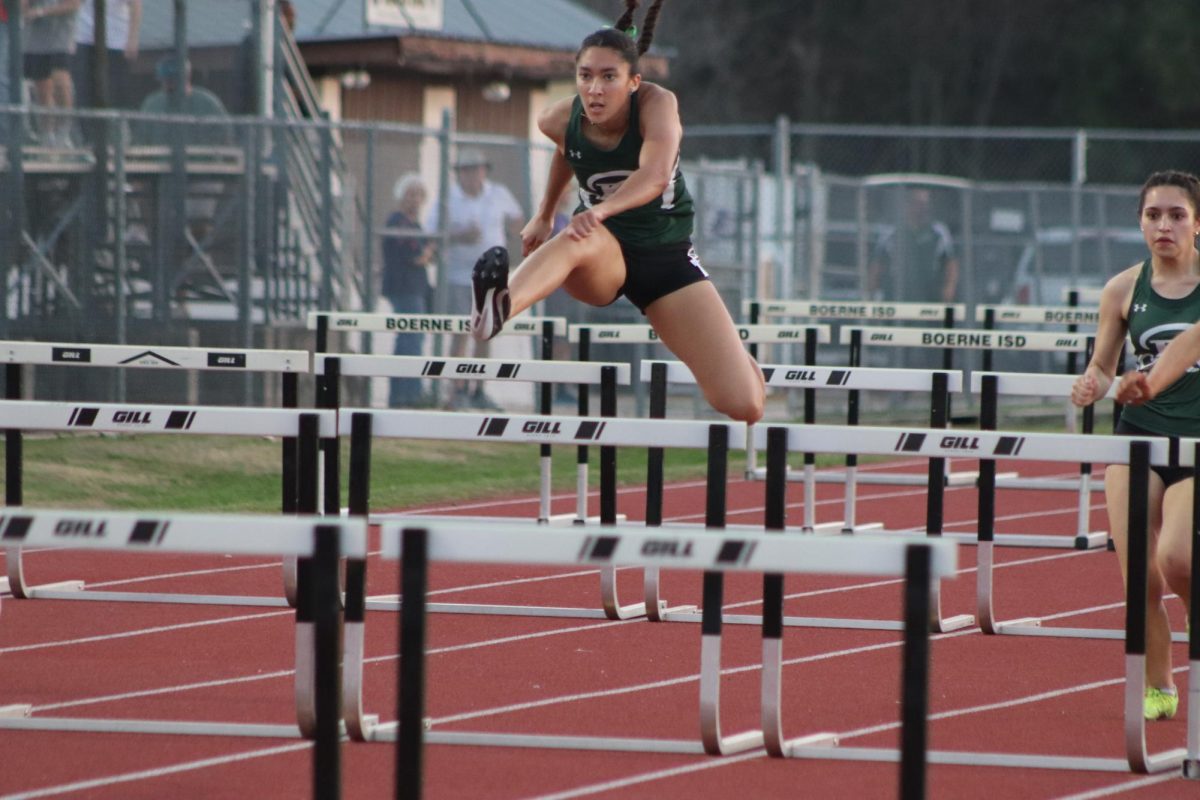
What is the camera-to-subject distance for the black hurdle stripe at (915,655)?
3.52m

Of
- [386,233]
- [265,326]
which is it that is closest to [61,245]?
[265,326]

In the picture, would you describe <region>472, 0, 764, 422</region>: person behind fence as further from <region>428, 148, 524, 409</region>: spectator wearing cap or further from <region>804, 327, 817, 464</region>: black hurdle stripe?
<region>428, 148, 524, 409</region>: spectator wearing cap

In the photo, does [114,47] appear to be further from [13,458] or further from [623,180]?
[623,180]

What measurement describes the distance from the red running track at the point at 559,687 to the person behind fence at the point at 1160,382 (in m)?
0.46

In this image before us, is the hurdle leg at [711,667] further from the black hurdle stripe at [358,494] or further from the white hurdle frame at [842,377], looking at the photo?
the white hurdle frame at [842,377]

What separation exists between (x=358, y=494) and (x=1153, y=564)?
2.56m

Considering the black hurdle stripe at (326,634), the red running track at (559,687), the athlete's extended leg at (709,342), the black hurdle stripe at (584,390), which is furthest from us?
the black hurdle stripe at (584,390)

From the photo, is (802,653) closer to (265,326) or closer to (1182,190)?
(1182,190)

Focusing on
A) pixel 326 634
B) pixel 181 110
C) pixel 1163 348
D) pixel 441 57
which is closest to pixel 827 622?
pixel 1163 348

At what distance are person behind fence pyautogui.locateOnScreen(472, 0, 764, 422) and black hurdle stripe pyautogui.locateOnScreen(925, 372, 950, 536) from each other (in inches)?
34.4

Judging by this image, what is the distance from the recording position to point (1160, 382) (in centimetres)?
578

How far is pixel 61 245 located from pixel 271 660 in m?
7.09

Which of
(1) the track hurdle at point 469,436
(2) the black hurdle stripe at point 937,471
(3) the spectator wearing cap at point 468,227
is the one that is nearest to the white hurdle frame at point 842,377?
(2) the black hurdle stripe at point 937,471

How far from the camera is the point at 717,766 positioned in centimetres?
535
